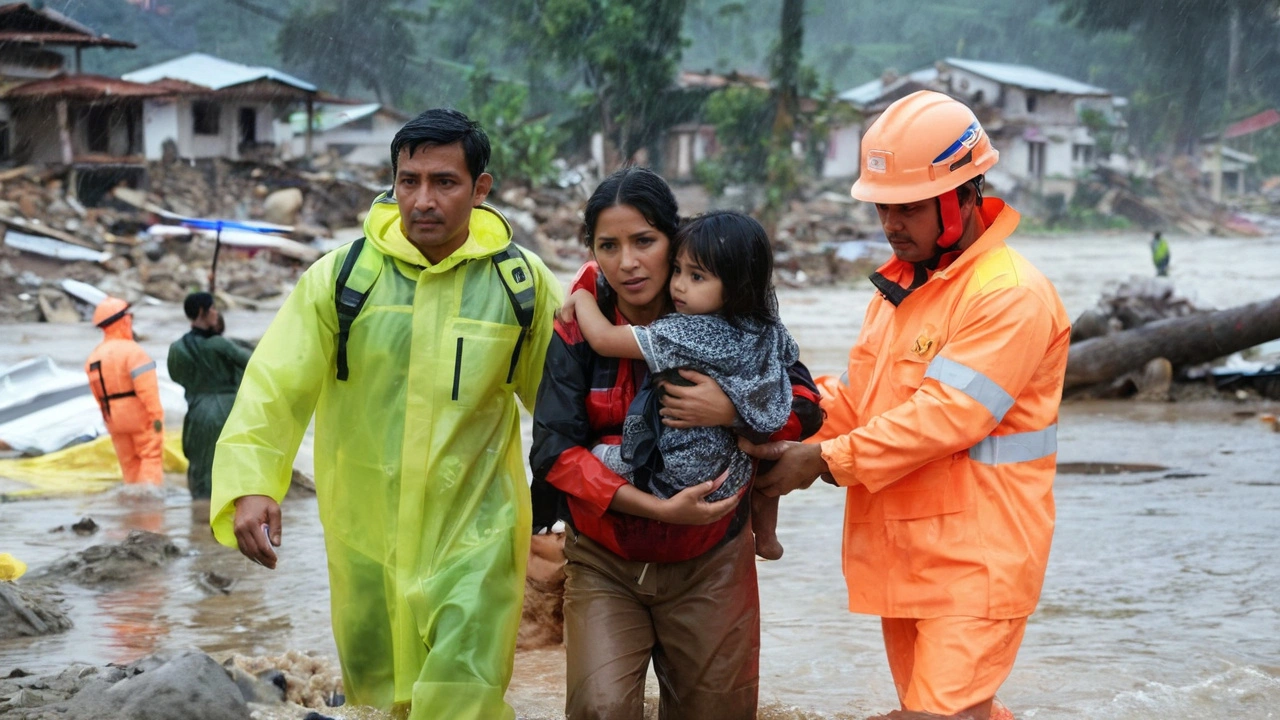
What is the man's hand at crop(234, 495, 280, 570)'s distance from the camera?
3457 millimetres

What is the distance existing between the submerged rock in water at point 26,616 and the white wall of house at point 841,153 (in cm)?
4730

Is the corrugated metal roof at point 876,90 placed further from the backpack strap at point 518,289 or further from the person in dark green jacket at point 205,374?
the backpack strap at point 518,289

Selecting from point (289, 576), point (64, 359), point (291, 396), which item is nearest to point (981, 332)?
point (291, 396)

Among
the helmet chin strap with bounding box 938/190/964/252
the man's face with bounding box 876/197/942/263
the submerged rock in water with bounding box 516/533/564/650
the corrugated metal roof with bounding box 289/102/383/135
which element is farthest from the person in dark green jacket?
the corrugated metal roof with bounding box 289/102/383/135

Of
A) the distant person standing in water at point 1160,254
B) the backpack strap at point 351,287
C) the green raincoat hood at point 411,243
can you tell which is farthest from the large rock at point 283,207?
the backpack strap at point 351,287

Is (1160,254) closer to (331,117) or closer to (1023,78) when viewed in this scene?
(1023,78)

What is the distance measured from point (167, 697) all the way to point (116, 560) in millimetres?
3953

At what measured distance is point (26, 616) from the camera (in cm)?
623

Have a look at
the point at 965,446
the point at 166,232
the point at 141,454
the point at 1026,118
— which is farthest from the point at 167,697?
the point at 1026,118

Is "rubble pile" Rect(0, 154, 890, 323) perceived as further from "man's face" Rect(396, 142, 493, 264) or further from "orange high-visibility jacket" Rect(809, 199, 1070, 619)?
"orange high-visibility jacket" Rect(809, 199, 1070, 619)

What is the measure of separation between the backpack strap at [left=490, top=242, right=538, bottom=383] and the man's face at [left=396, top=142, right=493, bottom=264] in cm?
15

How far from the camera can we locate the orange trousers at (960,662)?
3311mm

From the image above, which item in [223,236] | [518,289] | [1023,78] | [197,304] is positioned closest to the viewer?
[518,289]

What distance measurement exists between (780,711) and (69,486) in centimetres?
754
